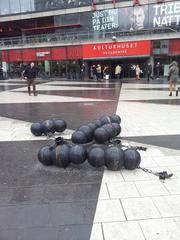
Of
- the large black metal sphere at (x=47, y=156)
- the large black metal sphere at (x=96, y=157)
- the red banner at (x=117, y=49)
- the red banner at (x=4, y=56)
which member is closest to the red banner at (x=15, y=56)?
the red banner at (x=4, y=56)

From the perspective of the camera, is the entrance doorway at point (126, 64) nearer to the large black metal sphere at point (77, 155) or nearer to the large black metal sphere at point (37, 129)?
the large black metal sphere at point (37, 129)

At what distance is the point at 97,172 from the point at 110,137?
1.56 metres

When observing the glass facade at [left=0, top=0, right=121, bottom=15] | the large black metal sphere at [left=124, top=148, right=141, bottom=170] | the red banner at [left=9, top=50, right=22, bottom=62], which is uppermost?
the glass facade at [left=0, top=0, right=121, bottom=15]

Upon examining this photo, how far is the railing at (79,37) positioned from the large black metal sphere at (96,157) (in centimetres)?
2673

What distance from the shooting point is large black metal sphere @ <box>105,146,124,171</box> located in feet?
17.5

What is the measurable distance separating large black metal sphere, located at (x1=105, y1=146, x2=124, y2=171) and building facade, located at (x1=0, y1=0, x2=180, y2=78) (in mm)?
26478

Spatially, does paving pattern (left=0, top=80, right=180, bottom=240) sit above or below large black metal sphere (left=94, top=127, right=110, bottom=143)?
below

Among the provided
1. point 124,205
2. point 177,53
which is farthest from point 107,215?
point 177,53

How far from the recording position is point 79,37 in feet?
113

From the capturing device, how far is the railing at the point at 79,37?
30719mm

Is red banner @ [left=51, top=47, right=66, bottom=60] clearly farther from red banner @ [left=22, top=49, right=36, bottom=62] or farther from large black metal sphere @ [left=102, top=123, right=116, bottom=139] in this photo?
large black metal sphere @ [left=102, top=123, right=116, bottom=139]

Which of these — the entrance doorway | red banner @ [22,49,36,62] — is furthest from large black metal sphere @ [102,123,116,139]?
red banner @ [22,49,36,62]

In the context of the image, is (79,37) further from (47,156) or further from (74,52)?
(47,156)

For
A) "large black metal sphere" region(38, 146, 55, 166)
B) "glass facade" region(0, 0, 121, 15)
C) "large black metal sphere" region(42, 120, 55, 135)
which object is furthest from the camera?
"glass facade" region(0, 0, 121, 15)
